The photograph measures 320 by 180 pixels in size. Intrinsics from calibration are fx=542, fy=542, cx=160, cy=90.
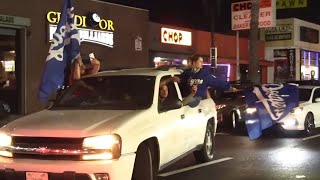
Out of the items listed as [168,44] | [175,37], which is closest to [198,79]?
[168,44]

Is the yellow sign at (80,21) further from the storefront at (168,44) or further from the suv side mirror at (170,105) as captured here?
the suv side mirror at (170,105)

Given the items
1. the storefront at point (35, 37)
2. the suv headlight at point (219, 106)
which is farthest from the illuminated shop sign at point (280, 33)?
the suv headlight at point (219, 106)

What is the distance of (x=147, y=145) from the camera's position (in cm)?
702

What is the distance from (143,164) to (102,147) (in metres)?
0.85

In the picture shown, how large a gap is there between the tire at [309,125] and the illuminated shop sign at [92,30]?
9.28m

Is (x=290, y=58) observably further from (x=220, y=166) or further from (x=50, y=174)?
(x=50, y=174)

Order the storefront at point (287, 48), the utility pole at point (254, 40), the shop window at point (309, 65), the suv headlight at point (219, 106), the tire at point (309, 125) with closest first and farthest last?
the tire at point (309, 125), the suv headlight at point (219, 106), the utility pole at point (254, 40), the storefront at point (287, 48), the shop window at point (309, 65)

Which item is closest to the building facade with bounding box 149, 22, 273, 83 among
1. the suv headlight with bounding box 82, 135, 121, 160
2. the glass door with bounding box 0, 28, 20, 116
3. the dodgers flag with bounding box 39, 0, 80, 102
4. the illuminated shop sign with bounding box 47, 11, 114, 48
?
the illuminated shop sign with bounding box 47, 11, 114, 48

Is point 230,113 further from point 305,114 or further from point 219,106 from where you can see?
point 305,114

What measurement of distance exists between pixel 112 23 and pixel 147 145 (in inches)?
623

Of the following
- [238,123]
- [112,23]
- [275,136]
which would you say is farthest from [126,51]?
[275,136]

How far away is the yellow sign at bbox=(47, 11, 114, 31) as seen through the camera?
19.4 m

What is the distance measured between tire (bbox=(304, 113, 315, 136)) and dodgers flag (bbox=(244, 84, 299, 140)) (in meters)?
1.09

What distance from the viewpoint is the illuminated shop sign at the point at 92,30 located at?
64.0 feet
